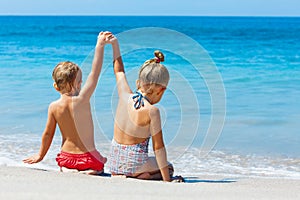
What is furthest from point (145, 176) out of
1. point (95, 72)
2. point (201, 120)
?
point (201, 120)

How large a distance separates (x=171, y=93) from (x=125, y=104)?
17.3ft

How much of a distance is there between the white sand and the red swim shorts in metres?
0.26

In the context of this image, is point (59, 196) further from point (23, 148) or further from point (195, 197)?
point (23, 148)

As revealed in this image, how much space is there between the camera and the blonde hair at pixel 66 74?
3.47 meters

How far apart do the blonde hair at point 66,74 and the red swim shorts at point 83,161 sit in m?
0.48

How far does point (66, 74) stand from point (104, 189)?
3.14 feet

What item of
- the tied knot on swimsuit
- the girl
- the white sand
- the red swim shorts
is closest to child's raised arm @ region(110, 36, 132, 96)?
the girl

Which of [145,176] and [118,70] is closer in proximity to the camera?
[145,176]

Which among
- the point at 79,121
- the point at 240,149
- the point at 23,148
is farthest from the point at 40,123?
the point at 79,121

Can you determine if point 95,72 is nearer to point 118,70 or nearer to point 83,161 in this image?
point 118,70

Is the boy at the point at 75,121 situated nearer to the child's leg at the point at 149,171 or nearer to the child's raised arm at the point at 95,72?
the child's raised arm at the point at 95,72

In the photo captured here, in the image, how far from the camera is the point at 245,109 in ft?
25.7

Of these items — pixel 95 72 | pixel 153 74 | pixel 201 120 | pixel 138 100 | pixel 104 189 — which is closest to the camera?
pixel 104 189

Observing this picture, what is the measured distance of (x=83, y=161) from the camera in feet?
11.7
